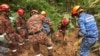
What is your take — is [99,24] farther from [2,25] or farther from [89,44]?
[2,25]

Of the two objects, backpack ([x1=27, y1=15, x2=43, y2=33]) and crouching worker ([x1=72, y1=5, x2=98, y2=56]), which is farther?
backpack ([x1=27, y1=15, x2=43, y2=33])

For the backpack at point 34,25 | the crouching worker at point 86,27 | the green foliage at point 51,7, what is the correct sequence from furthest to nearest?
the green foliage at point 51,7 → the backpack at point 34,25 → the crouching worker at point 86,27

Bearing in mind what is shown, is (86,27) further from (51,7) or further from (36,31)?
(51,7)

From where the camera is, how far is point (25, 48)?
14.0 m

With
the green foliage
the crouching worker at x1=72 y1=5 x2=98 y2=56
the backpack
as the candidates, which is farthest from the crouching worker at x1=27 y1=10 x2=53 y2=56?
the green foliage

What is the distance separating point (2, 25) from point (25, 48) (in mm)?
3033

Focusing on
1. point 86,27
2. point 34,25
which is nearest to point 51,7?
point 34,25

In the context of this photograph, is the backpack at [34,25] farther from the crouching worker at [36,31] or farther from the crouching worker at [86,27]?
the crouching worker at [86,27]

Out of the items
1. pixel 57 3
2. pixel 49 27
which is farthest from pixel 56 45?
pixel 57 3

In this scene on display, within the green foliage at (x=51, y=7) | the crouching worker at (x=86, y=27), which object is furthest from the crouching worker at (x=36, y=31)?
the green foliage at (x=51, y=7)

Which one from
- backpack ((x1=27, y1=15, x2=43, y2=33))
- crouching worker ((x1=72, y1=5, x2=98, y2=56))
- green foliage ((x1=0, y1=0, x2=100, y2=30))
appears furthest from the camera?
green foliage ((x1=0, y1=0, x2=100, y2=30))

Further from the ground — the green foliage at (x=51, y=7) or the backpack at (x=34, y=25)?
the backpack at (x=34, y=25)

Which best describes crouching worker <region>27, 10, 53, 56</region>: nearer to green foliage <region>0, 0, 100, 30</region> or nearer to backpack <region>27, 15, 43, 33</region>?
backpack <region>27, 15, 43, 33</region>

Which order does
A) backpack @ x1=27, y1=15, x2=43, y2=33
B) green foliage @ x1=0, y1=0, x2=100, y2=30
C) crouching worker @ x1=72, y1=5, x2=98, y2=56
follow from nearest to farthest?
crouching worker @ x1=72, y1=5, x2=98, y2=56, backpack @ x1=27, y1=15, x2=43, y2=33, green foliage @ x1=0, y1=0, x2=100, y2=30
